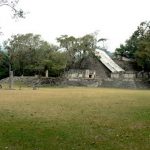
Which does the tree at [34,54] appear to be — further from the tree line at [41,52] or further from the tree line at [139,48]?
the tree line at [139,48]

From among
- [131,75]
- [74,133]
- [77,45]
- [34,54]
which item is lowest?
[74,133]

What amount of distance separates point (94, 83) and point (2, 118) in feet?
187

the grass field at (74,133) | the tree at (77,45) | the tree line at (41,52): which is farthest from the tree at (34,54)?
the grass field at (74,133)

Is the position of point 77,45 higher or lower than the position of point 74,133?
higher

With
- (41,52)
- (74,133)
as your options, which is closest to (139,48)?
(41,52)

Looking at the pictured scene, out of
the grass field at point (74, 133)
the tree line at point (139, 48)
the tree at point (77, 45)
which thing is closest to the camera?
the grass field at point (74, 133)

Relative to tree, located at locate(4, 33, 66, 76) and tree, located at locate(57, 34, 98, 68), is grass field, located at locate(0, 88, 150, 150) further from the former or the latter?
tree, located at locate(57, 34, 98, 68)

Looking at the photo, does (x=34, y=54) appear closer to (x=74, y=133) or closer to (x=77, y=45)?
(x=77, y=45)

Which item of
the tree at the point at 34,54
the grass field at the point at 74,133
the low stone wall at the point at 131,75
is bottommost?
the grass field at the point at 74,133

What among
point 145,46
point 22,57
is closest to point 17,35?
point 22,57

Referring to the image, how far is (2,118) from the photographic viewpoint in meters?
16.2

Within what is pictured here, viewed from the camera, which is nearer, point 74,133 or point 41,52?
point 74,133

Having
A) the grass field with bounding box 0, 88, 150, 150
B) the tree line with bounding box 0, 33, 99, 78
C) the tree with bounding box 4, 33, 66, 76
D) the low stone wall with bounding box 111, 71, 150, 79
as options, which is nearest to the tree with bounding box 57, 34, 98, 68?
the tree line with bounding box 0, 33, 99, 78

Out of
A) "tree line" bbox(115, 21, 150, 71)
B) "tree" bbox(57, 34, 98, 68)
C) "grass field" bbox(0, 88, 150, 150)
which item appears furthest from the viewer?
"tree" bbox(57, 34, 98, 68)
